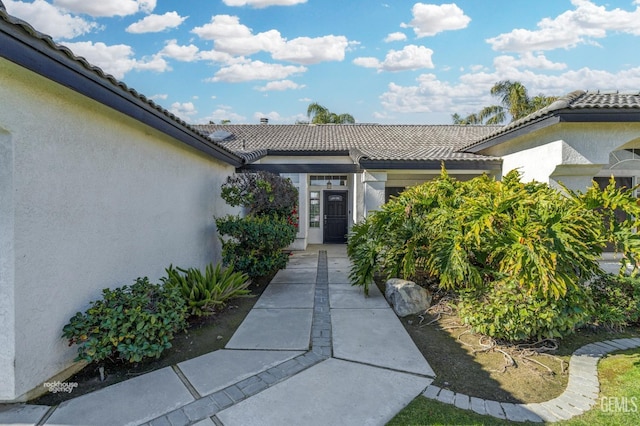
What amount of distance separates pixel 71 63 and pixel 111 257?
2540 millimetres

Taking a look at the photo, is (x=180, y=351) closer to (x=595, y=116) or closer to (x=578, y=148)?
(x=578, y=148)

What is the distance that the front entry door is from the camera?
15.4 metres

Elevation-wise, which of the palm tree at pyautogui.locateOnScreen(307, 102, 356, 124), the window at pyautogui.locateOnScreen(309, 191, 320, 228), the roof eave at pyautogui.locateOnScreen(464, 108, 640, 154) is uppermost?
the palm tree at pyautogui.locateOnScreen(307, 102, 356, 124)

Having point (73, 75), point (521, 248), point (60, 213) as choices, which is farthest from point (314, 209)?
point (73, 75)

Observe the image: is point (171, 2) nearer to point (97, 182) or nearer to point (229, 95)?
point (229, 95)

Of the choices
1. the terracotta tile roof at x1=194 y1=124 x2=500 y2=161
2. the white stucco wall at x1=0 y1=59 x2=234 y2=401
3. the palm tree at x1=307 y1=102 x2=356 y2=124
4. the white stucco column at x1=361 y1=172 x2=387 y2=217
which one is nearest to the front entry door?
the terracotta tile roof at x1=194 y1=124 x2=500 y2=161

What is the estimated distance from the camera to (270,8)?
12578mm

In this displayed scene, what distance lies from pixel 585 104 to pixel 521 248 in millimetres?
5623

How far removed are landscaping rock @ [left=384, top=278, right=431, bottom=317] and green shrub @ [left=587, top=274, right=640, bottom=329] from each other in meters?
2.66

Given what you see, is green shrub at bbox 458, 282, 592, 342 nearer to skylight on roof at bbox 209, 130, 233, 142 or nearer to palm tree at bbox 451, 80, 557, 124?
skylight on roof at bbox 209, 130, 233, 142

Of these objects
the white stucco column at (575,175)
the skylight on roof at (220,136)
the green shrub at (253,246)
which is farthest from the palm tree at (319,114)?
the green shrub at (253,246)

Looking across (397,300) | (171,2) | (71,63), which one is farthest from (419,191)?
(171,2)

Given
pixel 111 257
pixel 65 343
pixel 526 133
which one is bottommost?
pixel 65 343

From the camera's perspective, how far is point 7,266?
3.10m
